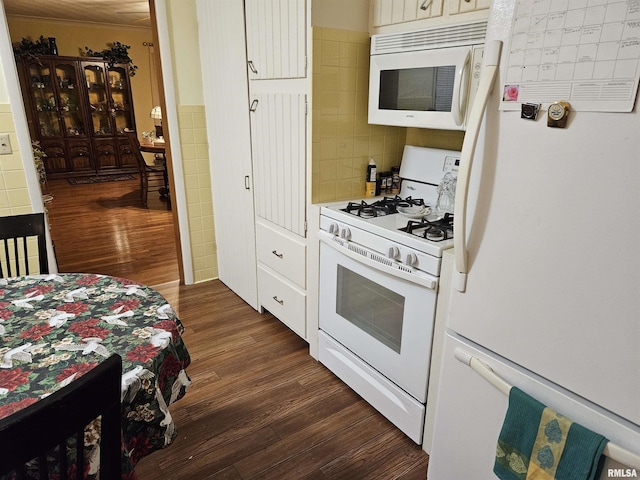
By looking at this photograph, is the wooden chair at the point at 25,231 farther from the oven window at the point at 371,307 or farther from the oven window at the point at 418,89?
the oven window at the point at 418,89

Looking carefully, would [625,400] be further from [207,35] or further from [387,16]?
[207,35]

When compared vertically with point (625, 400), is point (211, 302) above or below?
below

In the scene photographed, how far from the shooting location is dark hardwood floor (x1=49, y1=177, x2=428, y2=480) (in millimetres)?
1738

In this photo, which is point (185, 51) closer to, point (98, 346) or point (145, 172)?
point (98, 346)

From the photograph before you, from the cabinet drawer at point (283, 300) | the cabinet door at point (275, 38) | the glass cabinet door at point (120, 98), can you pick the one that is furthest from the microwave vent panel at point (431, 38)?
the glass cabinet door at point (120, 98)

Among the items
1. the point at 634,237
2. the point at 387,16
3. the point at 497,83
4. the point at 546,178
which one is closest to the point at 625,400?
the point at 634,237

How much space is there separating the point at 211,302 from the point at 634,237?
8.92 feet

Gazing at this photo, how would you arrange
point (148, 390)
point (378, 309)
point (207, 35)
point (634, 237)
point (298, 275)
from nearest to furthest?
point (634, 237)
point (148, 390)
point (378, 309)
point (298, 275)
point (207, 35)

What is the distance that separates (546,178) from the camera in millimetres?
1054

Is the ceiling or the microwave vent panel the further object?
the ceiling

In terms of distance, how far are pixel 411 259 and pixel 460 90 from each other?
2.24 feet

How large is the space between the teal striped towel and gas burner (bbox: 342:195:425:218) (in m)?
1.03

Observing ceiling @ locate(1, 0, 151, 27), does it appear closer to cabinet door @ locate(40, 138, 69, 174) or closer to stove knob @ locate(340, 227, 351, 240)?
cabinet door @ locate(40, 138, 69, 174)

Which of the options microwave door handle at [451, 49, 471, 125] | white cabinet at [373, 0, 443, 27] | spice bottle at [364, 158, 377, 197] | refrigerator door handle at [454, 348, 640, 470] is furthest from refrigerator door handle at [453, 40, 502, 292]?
spice bottle at [364, 158, 377, 197]
